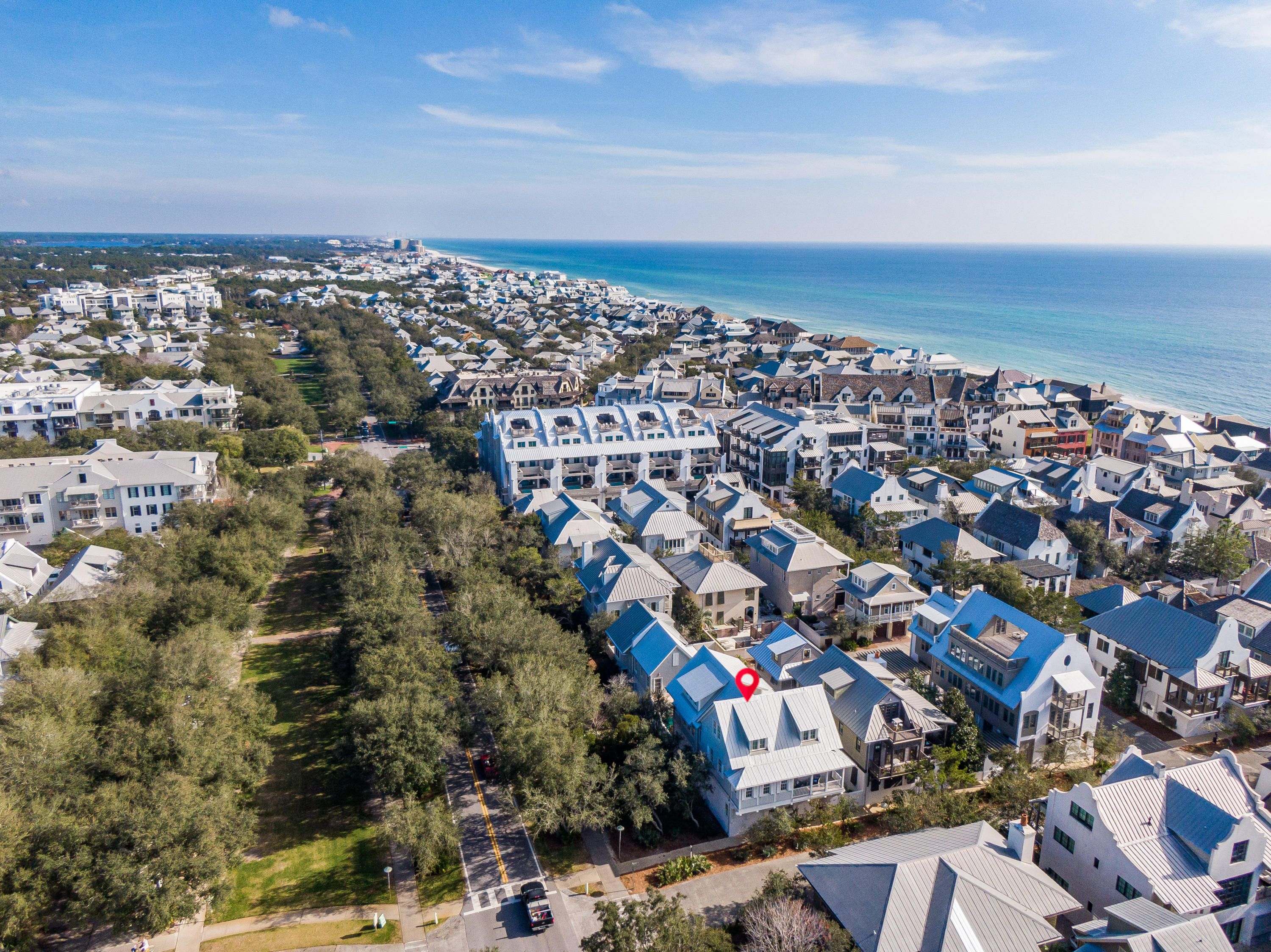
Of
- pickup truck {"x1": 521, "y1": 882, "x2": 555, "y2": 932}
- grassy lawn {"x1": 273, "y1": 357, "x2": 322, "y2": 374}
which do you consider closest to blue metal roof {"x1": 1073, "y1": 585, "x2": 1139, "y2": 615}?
pickup truck {"x1": 521, "y1": 882, "x2": 555, "y2": 932}

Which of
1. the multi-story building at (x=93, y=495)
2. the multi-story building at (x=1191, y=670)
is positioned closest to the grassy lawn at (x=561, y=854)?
the multi-story building at (x=1191, y=670)

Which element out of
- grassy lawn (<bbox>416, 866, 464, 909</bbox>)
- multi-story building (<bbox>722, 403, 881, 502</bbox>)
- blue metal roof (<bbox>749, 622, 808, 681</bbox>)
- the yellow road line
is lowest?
grassy lawn (<bbox>416, 866, 464, 909</bbox>)

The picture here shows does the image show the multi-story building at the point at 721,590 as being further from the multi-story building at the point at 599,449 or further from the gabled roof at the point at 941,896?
the multi-story building at the point at 599,449

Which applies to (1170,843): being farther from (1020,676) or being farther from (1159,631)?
(1159,631)

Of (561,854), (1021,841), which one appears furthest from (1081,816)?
(561,854)

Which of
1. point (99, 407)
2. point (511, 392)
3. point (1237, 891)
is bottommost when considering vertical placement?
point (1237, 891)

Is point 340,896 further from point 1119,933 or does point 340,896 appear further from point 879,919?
point 1119,933

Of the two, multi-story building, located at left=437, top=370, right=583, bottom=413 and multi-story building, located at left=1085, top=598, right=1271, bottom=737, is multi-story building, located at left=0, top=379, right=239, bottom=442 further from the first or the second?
multi-story building, located at left=1085, top=598, right=1271, bottom=737
